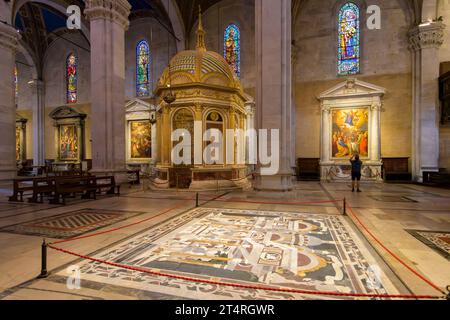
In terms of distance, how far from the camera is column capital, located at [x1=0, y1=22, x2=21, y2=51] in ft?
41.7

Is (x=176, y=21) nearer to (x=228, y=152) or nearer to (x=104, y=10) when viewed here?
(x=104, y=10)

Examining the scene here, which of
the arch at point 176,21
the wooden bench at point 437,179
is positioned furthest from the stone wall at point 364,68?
the arch at point 176,21

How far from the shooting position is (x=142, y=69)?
2189 centimetres

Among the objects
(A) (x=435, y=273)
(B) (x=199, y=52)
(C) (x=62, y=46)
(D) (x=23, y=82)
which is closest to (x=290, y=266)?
(A) (x=435, y=273)

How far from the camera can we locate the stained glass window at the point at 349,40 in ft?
56.1

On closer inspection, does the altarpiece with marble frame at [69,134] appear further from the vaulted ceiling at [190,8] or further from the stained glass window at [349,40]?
the stained glass window at [349,40]

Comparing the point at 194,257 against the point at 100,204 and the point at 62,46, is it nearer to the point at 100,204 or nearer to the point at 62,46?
the point at 100,204

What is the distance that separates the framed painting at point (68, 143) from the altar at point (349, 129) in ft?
65.7

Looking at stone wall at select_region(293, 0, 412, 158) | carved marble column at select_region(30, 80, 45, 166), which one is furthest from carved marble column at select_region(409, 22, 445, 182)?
carved marble column at select_region(30, 80, 45, 166)

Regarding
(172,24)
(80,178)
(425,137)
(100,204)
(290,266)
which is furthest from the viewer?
(172,24)

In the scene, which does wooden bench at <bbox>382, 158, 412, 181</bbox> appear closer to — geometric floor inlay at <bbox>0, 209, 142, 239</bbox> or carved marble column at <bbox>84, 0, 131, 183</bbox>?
geometric floor inlay at <bbox>0, 209, 142, 239</bbox>
